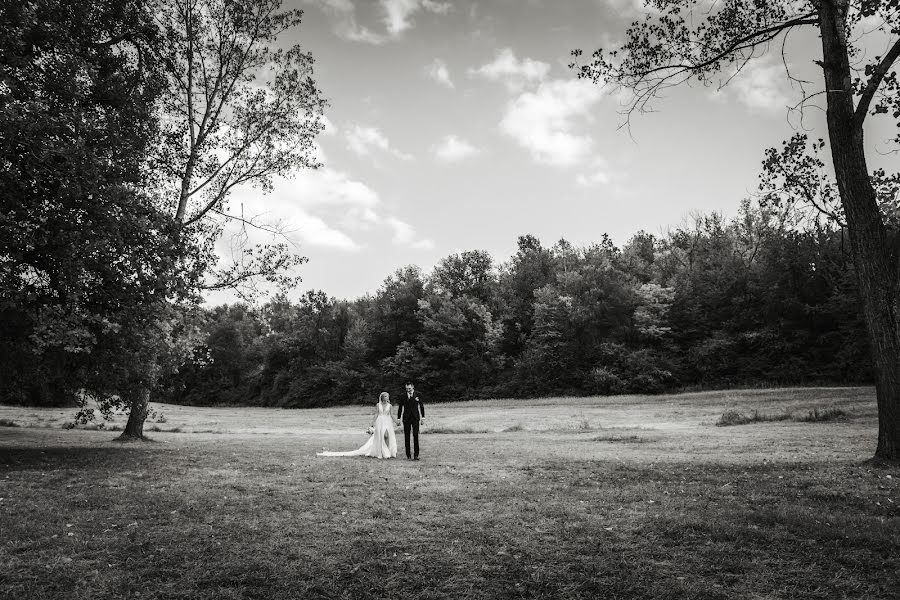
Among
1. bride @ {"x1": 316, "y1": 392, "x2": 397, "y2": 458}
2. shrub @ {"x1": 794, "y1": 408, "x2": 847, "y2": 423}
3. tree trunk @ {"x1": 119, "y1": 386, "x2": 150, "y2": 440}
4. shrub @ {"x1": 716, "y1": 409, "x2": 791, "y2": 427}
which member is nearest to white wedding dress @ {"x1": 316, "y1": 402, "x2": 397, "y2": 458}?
bride @ {"x1": 316, "y1": 392, "x2": 397, "y2": 458}

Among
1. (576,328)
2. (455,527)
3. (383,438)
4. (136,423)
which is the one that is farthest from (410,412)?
(576,328)

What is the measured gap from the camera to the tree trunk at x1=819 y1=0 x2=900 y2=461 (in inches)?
415

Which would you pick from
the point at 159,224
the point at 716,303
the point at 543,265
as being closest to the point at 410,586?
the point at 159,224

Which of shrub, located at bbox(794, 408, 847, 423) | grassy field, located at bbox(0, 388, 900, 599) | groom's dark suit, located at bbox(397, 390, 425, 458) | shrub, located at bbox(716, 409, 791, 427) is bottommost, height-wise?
shrub, located at bbox(716, 409, 791, 427)

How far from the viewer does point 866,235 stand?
424 inches

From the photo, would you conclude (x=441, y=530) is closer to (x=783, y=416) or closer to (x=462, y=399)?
(x=783, y=416)

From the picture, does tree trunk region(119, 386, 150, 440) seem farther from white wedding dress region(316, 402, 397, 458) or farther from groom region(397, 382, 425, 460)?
groom region(397, 382, 425, 460)

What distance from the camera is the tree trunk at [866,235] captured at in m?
10.5

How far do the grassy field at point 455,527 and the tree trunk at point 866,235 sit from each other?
142 cm

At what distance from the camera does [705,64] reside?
13.0 metres

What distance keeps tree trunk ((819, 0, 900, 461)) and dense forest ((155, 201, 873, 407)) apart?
26381 mm

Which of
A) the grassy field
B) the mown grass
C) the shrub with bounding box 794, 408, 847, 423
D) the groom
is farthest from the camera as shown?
the mown grass

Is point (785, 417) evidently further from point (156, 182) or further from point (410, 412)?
point (156, 182)

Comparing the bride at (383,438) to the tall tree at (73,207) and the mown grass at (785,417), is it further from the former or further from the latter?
the mown grass at (785,417)
